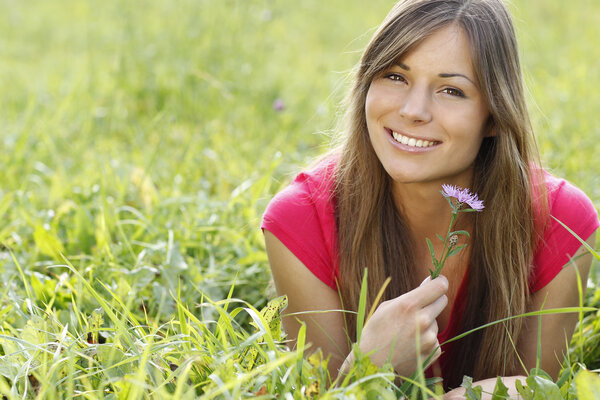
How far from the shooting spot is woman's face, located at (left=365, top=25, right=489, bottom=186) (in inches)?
67.7

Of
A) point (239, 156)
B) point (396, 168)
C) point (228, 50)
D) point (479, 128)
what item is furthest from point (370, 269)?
point (228, 50)

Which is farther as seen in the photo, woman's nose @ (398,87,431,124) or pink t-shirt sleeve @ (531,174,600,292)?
pink t-shirt sleeve @ (531,174,600,292)

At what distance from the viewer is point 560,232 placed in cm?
190

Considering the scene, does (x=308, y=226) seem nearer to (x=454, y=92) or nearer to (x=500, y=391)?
(x=454, y=92)

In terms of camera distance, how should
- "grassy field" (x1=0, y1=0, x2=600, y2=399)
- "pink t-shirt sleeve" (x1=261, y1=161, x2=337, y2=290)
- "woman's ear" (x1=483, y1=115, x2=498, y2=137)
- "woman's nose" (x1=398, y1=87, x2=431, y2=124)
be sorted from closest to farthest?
1. "grassy field" (x1=0, y1=0, x2=600, y2=399)
2. "woman's nose" (x1=398, y1=87, x2=431, y2=124)
3. "woman's ear" (x1=483, y1=115, x2=498, y2=137)
4. "pink t-shirt sleeve" (x1=261, y1=161, x2=337, y2=290)

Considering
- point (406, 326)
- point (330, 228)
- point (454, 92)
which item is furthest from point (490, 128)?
point (406, 326)

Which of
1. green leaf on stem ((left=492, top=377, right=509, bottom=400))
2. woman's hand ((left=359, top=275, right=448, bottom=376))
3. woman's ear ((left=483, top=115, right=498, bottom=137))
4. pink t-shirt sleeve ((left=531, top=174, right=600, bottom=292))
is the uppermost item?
woman's ear ((left=483, top=115, right=498, bottom=137))

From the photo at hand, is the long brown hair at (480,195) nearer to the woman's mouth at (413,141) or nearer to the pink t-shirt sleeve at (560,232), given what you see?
the pink t-shirt sleeve at (560,232)

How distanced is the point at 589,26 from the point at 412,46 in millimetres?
5377

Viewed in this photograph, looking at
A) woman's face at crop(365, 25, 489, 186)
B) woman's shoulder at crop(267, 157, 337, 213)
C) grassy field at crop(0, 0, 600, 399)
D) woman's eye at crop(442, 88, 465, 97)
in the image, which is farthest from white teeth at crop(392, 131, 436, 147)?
grassy field at crop(0, 0, 600, 399)

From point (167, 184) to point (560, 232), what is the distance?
169cm

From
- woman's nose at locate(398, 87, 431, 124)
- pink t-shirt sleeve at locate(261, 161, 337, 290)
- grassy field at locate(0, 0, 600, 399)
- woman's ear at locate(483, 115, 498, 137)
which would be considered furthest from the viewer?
pink t-shirt sleeve at locate(261, 161, 337, 290)

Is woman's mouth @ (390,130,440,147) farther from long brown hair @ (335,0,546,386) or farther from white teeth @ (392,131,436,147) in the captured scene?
long brown hair @ (335,0,546,386)

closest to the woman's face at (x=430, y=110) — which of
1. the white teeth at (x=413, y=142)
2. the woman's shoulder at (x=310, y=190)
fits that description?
the white teeth at (x=413, y=142)
